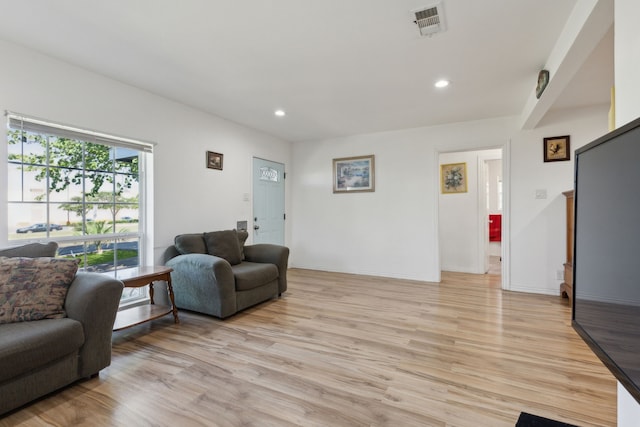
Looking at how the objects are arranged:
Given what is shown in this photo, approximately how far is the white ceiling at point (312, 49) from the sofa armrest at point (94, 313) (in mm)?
1772

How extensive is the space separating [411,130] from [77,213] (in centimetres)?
433

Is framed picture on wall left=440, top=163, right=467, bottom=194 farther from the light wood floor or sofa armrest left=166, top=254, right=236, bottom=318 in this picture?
sofa armrest left=166, top=254, right=236, bottom=318

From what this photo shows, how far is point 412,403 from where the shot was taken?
1632 millimetres

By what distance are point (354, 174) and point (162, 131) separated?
2.94m

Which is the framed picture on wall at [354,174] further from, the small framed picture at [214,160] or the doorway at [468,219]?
the small framed picture at [214,160]

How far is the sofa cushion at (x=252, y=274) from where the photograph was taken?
301cm

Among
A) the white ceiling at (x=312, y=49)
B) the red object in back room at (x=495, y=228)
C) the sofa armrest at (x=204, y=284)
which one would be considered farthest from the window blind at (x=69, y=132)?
the red object in back room at (x=495, y=228)

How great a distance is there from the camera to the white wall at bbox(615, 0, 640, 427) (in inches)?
40.7

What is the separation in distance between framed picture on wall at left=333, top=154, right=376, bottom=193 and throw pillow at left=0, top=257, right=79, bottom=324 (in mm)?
3888

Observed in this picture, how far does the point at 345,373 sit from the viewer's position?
194 cm

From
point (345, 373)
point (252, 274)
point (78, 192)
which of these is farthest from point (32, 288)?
point (345, 373)

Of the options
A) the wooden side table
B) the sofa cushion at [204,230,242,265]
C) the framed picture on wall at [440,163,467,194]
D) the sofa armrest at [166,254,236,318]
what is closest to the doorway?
the framed picture on wall at [440,163,467,194]

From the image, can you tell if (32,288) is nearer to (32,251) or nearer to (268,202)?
(32,251)

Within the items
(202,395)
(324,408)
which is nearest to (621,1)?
(324,408)
